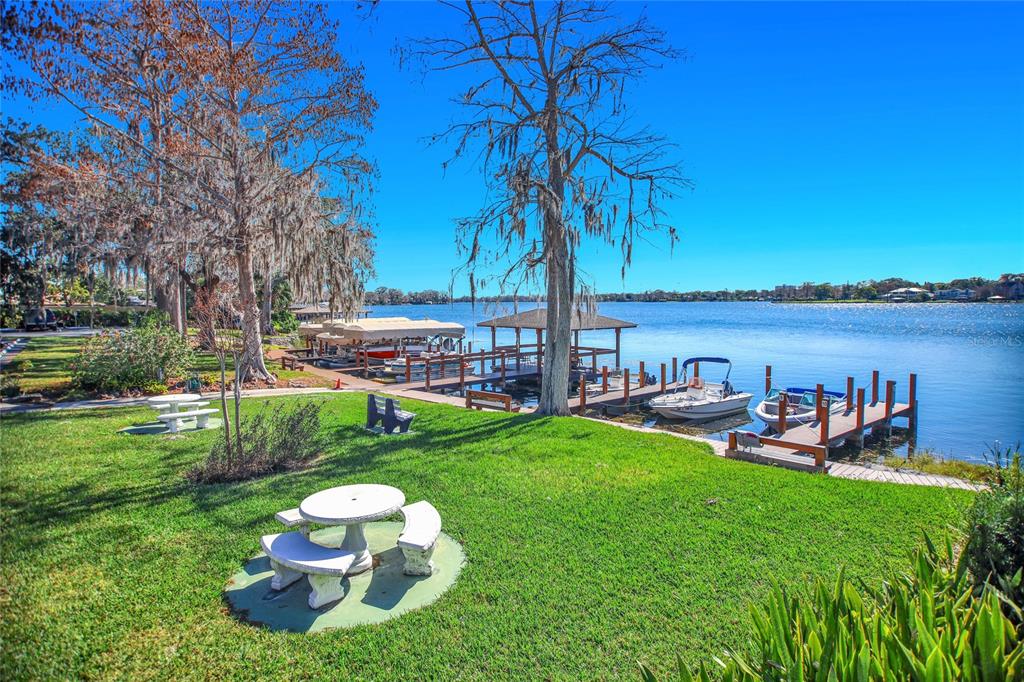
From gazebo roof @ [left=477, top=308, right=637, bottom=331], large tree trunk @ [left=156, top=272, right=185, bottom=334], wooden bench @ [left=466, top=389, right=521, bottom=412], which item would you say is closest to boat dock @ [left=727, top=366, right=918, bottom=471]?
wooden bench @ [left=466, top=389, right=521, bottom=412]

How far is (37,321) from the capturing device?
35.1 m

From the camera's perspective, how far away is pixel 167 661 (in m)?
3.32

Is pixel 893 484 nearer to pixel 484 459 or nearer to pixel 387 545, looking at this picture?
pixel 484 459

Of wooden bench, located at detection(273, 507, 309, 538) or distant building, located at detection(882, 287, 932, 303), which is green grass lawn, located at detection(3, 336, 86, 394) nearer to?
wooden bench, located at detection(273, 507, 309, 538)

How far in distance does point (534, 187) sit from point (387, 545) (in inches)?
336

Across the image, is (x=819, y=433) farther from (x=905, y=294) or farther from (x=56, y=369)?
(x=905, y=294)

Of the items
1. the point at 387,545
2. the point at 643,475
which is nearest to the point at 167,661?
the point at 387,545

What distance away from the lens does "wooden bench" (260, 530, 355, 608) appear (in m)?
4.01

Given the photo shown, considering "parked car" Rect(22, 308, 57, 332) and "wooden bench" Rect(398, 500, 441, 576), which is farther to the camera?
"parked car" Rect(22, 308, 57, 332)

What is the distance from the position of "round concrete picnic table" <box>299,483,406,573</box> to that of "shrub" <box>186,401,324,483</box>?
2518 millimetres

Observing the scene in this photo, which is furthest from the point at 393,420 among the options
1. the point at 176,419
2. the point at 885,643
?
the point at 885,643

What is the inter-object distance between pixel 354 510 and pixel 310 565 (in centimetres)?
A: 67

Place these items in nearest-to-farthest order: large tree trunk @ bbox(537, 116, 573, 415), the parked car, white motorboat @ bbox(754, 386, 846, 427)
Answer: large tree trunk @ bbox(537, 116, 573, 415)
white motorboat @ bbox(754, 386, 846, 427)
the parked car

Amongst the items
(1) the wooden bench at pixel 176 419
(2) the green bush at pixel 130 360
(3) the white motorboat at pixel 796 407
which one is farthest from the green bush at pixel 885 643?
(2) the green bush at pixel 130 360
